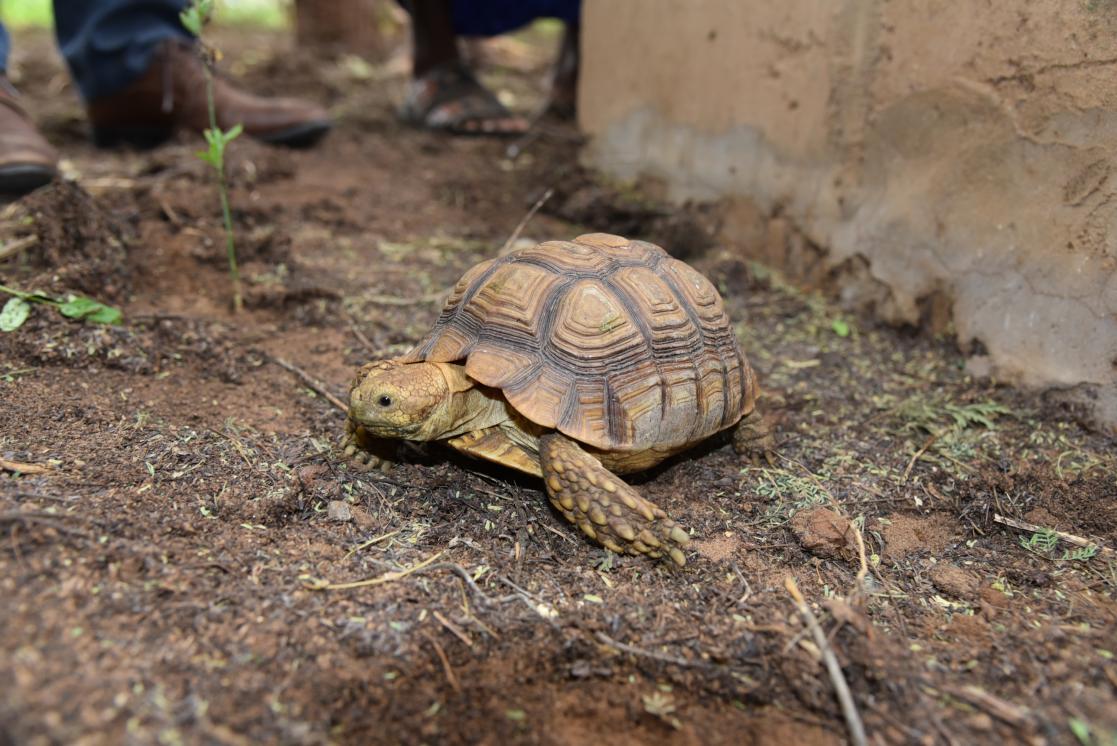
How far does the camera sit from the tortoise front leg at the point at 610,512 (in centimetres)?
198

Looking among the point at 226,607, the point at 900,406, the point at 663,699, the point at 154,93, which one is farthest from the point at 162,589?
the point at 154,93

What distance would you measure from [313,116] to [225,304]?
2.39m

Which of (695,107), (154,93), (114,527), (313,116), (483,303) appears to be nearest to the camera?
(114,527)

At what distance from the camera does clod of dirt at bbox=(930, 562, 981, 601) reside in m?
1.95

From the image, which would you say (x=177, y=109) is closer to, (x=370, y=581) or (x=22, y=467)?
(x=22, y=467)

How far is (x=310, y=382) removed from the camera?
8.69ft

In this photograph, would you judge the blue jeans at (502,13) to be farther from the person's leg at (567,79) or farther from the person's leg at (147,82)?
the person's leg at (147,82)

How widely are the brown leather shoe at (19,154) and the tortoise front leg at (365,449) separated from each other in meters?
2.42

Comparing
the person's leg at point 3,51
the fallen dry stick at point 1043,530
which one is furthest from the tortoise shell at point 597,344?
the person's leg at point 3,51

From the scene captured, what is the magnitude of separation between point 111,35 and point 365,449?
3525 mm

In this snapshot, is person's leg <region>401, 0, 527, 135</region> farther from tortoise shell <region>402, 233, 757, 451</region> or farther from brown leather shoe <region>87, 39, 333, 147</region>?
tortoise shell <region>402, 233, 757, 451</region>

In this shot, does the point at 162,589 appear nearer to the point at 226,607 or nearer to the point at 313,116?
the point at 226,607

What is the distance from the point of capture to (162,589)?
1.62 m

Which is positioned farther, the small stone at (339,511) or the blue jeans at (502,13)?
the blue jeans at (502,13)
